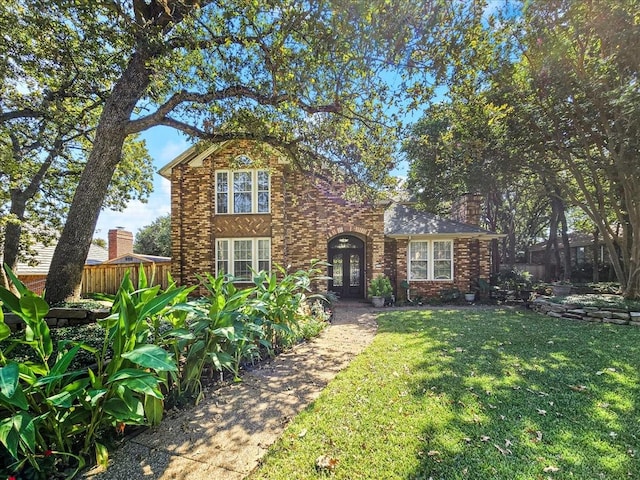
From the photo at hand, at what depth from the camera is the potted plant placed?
12.0 meters

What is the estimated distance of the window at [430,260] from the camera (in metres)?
13.2

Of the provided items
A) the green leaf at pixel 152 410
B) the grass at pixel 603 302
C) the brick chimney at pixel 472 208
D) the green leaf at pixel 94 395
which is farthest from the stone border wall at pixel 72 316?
the brick chimney at pixel 472 208

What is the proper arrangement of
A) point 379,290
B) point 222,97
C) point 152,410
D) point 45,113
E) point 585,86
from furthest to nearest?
point 379,290 → point 585,86 → point 45,113 → point 222,97 → point 152,410

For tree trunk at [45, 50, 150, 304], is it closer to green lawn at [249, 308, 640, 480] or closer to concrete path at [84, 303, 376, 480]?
concrete path at [84, 303, 376, 480]

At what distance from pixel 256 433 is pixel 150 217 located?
4252 cm

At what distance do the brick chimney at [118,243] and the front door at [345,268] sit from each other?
13542 millimetres

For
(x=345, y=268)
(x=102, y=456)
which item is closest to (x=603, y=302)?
(x=345, y=268)

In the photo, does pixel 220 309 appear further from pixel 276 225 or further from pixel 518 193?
pixel 518 193

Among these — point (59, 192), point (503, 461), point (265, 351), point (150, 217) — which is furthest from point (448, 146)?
point (150, 217)

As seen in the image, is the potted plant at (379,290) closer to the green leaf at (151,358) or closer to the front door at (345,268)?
the front door at (345,268)

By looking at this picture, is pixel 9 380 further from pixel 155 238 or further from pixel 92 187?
pixel 155 238

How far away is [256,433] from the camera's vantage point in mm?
3074

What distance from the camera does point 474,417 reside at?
326 cm

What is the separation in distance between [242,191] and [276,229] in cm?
208
